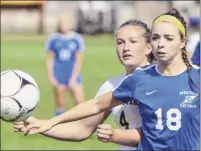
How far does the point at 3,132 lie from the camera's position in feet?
40.3

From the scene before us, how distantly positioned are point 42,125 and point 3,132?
7.36m

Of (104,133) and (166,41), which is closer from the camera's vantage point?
(104,133)

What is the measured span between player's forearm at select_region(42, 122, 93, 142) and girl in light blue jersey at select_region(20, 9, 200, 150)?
1.22 feet

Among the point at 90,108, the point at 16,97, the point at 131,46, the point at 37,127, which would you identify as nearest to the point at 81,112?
the point at 90,108

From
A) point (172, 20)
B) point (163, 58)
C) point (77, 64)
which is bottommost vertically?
point (77, 64)

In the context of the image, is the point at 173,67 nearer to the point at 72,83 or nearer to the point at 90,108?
the point at 90,108

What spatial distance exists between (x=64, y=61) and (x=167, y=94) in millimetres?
8753

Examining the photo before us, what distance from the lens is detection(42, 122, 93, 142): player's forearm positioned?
550 cm

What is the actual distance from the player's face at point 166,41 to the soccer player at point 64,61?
834 centimetres

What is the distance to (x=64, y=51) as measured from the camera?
13477 mm

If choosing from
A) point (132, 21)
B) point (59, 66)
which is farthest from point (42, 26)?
point (132, 21)

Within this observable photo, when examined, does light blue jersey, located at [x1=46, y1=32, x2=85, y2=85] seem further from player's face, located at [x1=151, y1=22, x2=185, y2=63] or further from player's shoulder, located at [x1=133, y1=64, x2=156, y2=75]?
player's face, located at [x1=151, y1=22, x2=185, y2=63]

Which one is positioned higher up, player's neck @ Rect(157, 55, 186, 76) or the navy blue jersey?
player's neck @ Rect(157, 55, 186, 76)

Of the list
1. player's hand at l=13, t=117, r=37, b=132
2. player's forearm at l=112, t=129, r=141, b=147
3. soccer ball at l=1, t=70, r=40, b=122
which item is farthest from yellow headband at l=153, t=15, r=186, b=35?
player's hand at l=13, t=117, r=37, b=132
